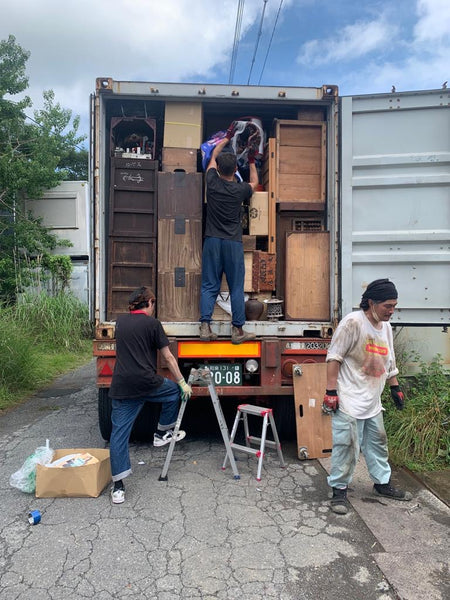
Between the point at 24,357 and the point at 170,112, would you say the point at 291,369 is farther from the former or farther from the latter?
the point at 24,357

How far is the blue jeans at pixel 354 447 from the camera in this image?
10.9 feet

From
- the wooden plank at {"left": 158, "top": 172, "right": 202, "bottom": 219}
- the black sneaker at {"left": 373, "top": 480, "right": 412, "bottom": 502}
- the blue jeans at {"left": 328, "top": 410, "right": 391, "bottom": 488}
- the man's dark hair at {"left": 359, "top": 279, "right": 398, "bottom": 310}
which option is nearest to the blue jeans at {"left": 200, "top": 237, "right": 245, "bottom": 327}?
the wooden plank at {"left": 158, "top": 172, "right": 202, "bottom": 219}

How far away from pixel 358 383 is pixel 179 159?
2.90 m

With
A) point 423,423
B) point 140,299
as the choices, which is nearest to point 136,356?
point 140,299

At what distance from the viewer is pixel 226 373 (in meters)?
4.22

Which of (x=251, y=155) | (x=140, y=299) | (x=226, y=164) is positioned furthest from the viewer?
(x=251, y=155)

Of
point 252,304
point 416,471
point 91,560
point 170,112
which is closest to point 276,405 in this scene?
point 252,304

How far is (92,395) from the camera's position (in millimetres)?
7043

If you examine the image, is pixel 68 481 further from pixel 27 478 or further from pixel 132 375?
pixel 132 375

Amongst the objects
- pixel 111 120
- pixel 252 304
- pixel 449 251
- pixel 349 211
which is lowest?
pixel 252 304

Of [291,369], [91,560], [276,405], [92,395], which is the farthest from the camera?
[92,395]

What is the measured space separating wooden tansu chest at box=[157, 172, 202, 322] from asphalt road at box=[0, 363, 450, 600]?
1443 millimetres

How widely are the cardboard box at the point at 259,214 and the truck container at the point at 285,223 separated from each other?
10 mm

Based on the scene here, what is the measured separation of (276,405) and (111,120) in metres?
3.33
